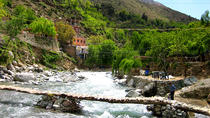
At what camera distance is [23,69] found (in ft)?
77.3

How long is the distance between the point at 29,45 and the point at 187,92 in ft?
89.5

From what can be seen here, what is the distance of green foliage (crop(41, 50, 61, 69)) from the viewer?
106ft

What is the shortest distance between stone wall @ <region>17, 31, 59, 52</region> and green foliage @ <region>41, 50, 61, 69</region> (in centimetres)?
143

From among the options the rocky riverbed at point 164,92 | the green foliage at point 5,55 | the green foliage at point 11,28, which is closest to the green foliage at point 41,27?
the green foliage at point 11,28

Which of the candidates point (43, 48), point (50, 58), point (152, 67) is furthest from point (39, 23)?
point (152, 67)

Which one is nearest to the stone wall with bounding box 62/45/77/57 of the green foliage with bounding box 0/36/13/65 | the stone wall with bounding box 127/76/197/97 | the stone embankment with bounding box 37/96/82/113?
the green foliage with bounding box 0/36/13/65

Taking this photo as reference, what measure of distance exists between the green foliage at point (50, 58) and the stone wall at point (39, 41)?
4.71 ft

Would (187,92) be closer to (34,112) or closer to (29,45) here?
(34,112)

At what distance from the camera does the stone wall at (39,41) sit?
3164cm

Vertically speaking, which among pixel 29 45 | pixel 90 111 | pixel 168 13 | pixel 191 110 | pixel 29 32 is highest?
pixel 168 13

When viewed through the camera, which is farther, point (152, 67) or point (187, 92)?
point (152, 67)

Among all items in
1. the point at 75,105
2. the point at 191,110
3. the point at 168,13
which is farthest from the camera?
the point at 168,13

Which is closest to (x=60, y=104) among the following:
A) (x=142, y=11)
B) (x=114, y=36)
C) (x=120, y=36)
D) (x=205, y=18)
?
(x=205, y=18)

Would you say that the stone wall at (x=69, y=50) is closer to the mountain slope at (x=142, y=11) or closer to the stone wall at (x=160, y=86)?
the stone wall at (x=160, y=86)
